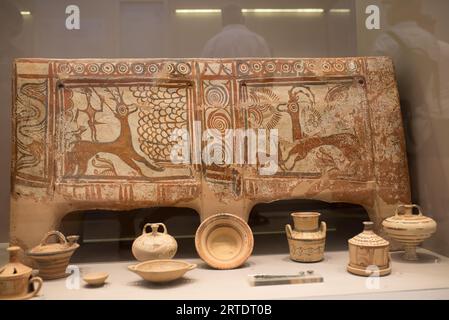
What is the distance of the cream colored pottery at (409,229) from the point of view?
301cm

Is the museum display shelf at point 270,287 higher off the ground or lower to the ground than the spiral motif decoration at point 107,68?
lower

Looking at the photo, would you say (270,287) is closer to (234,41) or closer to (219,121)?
(219,121)

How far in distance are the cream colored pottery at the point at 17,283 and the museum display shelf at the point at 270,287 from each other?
8 cm

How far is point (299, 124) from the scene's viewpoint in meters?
3.41

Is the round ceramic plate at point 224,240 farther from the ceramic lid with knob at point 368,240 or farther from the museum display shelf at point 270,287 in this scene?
the ceramic lid with knob at point 368,240

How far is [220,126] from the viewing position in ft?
10.9

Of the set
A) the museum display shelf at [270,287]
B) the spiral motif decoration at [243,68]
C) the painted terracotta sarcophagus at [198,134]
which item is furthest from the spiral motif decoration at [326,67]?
the museum display shelf at [270,287]

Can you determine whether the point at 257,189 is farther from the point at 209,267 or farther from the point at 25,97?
the point at 25,97

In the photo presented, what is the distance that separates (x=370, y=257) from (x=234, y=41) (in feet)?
6.53

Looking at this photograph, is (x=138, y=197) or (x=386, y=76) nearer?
(x=138, y=197)

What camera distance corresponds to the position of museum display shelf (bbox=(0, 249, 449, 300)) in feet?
7.89

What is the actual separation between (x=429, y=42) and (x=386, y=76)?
1.44 ft

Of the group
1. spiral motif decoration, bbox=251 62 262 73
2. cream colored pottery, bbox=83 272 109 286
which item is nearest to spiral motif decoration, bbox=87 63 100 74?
spiral motif decoration, bbox=251 62 262 73

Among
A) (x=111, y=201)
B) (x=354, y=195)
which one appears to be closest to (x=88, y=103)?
(x=111, y=201)
